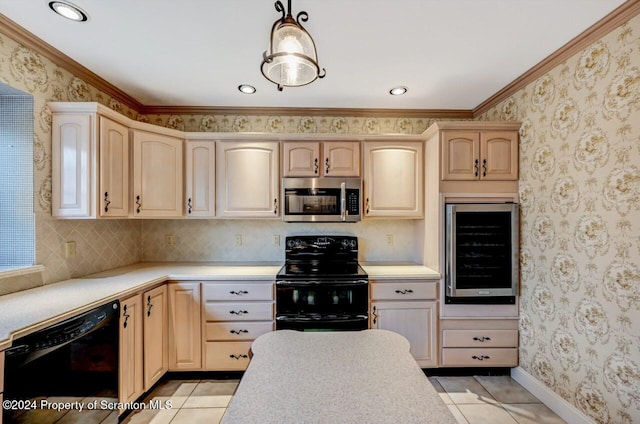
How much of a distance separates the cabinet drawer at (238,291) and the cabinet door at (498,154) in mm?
2121


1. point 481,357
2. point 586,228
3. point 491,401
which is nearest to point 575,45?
point 586,228

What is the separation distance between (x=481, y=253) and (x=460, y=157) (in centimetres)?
85

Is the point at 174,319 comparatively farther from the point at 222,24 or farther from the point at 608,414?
the point at 608,414

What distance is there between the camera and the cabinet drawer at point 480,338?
2.48 m

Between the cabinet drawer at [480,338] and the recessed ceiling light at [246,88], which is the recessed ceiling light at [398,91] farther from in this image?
the cabinet drawer at [480,338]

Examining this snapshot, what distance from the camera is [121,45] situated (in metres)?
1.95

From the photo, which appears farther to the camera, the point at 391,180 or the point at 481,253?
the point at 391,180

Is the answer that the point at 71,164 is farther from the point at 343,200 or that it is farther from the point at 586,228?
the point at 586,228

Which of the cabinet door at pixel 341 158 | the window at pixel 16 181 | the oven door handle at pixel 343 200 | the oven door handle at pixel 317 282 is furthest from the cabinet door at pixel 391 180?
the window at pixel 16 181

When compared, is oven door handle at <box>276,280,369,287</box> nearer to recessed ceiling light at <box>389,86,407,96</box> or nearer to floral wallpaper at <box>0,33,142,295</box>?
floral wallpaper at <box>0,33,142,295</box>

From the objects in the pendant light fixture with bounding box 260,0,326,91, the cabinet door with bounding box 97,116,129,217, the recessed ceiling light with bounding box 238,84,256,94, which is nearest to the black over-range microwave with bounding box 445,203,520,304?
the pendant light fixture with bounding box 260,0,326,91

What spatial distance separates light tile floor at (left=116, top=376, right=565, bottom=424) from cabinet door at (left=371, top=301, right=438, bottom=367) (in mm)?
269

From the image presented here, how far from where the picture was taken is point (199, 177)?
276 cm

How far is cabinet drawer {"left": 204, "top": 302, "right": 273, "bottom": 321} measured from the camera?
246cm
